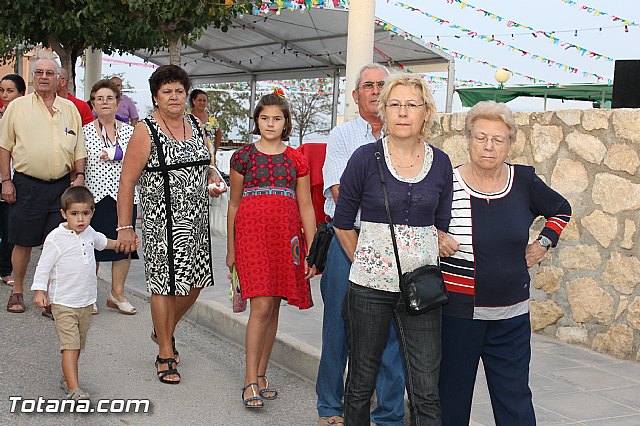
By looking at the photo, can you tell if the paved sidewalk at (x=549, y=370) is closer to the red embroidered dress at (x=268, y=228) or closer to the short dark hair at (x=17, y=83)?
the red embroidered dress at (x=268, y=228)

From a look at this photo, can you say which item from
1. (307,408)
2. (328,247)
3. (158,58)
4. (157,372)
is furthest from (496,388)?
(158,58)

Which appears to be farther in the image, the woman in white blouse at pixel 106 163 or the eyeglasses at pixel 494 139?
the woman in white blouse at pixel 106 163

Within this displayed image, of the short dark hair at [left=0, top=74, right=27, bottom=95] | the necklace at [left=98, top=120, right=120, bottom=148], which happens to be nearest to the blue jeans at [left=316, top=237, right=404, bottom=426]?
the necklace at [left=98, top=120, right=120, bottom=148]

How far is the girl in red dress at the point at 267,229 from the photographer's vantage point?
16.5ft

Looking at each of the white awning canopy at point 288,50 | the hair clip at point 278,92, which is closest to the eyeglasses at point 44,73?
the hair clip at point 278,92

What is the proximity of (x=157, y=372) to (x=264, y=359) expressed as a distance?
780 mm

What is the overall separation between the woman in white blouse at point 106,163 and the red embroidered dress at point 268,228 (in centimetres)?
260

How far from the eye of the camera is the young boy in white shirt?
4934mm

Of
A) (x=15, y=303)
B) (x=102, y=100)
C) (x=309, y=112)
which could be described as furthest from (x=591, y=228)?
(x=309, y=112)

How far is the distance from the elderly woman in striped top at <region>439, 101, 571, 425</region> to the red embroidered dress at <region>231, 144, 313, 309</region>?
1446mm

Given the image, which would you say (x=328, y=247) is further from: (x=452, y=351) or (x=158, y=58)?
(x=158, y=58)

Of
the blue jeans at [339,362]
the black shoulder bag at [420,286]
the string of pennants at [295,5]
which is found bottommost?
the blue jeans at [339,362]

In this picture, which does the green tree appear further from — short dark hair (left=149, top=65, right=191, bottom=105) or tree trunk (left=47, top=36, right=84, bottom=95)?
short dark hair (left=149, top=65, right=191, bottom=105)

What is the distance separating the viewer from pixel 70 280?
16.4ft
